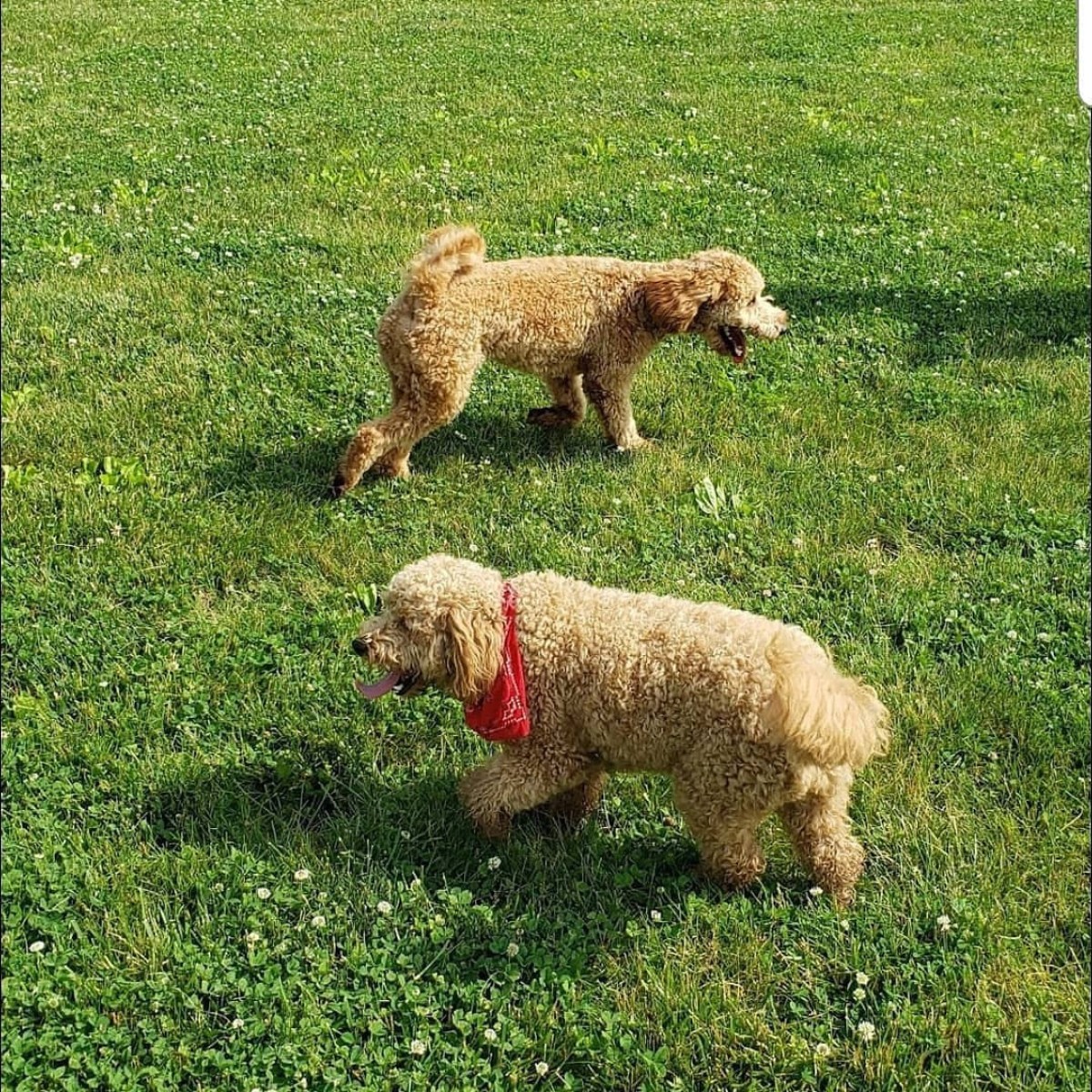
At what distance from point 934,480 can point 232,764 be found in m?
4.07

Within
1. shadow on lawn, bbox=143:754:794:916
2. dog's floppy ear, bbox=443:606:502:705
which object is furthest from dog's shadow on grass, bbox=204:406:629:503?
dog's floppy ear, bbox=443:606:502:705

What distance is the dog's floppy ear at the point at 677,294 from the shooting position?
603cm

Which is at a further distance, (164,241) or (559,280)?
(164,241)

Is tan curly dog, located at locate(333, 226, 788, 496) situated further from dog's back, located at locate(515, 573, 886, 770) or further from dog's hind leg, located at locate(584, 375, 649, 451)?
dog's back, located at locate(515, 573, 886, 770)

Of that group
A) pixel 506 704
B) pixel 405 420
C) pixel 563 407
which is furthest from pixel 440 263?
pixel 506 704

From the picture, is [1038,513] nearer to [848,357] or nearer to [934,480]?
[934,480]

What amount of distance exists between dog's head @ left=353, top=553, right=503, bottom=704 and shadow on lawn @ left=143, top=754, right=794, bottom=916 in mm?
544

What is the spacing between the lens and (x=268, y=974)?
3551mm

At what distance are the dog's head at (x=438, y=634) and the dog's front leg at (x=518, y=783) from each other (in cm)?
30

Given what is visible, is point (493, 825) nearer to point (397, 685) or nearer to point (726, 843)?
point (397, 685)

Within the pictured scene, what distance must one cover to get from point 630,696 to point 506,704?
44 cm

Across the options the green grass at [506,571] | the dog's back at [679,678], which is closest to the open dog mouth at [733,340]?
the green grass at [506,571]

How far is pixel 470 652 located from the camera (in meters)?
3.74

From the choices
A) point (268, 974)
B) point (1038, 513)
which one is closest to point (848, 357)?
point (1038, 513)
